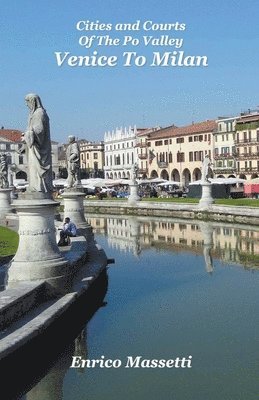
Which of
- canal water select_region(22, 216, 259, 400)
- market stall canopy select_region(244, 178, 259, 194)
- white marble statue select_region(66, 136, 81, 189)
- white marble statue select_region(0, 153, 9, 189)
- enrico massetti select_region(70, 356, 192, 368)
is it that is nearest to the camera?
canal water select_region(22, 216, 259, 400)

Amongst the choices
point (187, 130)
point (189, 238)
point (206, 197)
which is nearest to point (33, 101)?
point (189, 238)

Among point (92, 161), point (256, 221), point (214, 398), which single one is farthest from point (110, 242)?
point (92, 161)

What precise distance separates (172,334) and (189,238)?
59.7 feet

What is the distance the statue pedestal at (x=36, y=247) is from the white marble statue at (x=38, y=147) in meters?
0.35

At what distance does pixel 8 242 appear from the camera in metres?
22.2

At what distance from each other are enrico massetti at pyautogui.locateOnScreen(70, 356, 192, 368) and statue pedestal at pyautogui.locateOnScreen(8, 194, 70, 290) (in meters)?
2.58

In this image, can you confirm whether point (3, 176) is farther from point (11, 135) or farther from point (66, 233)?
point (11, 135)

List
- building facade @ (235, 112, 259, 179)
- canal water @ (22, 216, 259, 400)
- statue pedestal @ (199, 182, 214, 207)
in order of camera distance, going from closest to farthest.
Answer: canal water @ (22, 216, 259, 400) → statue pedestal @ (199, 182, 214, 207) → building facade @ (235, 112, 259, 179)

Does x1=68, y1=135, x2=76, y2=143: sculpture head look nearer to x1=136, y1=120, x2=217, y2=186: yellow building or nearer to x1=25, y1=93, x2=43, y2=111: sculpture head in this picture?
x1=25, y1=93, x2=43, y2=111: sculpture head

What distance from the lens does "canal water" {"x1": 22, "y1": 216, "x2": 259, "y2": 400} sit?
33.4 feet

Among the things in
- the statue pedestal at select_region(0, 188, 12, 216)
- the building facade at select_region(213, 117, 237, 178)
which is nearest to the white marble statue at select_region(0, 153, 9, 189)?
the statue pedestal at select_region(0, 188, 12, 216)

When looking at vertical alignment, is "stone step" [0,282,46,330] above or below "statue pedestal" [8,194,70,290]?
below

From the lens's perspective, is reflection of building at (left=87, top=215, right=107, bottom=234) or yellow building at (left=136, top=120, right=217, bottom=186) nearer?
reflection of building at (left=87, top=215, right=107, bottom=234)

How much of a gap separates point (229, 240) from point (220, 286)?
11.8m
